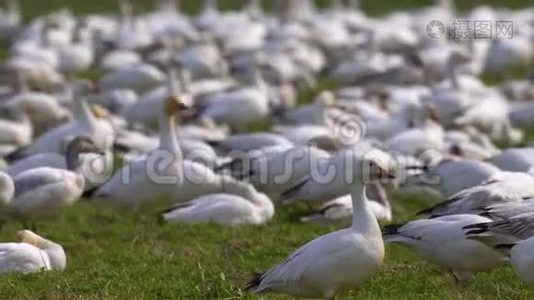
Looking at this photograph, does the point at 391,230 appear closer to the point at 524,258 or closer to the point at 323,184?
the point at 524,258

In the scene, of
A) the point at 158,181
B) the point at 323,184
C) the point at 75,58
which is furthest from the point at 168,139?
the point at 75,58

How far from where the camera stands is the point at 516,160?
1196 cm

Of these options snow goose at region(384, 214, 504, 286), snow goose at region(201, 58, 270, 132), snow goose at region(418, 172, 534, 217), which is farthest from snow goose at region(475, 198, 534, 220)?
snow goose at region(201, 58, 270, 132)

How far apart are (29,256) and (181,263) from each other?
957 millimetres

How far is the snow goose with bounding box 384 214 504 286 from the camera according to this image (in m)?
7.23

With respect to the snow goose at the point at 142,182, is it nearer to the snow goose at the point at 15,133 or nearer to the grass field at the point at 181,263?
the grass field at the point at 181,263

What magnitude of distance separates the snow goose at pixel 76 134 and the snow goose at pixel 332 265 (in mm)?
6808

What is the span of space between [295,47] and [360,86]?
266 centimetres

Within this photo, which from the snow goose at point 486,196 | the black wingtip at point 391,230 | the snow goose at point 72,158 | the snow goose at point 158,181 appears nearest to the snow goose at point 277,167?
the snow goose at point 158,181

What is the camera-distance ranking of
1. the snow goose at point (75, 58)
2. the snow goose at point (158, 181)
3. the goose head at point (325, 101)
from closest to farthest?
the snow goose at point (158, 181)
the goose head at point (325, 101)
the snow goose at point (75, 58)

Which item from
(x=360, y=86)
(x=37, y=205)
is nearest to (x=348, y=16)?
(x=360, y=86)

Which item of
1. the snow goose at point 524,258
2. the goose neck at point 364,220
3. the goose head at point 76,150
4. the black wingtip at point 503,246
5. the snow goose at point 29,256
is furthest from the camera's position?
the goose head at point 76,150

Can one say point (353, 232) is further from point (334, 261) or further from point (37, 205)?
point (37, 205)

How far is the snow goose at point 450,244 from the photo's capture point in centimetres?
723
